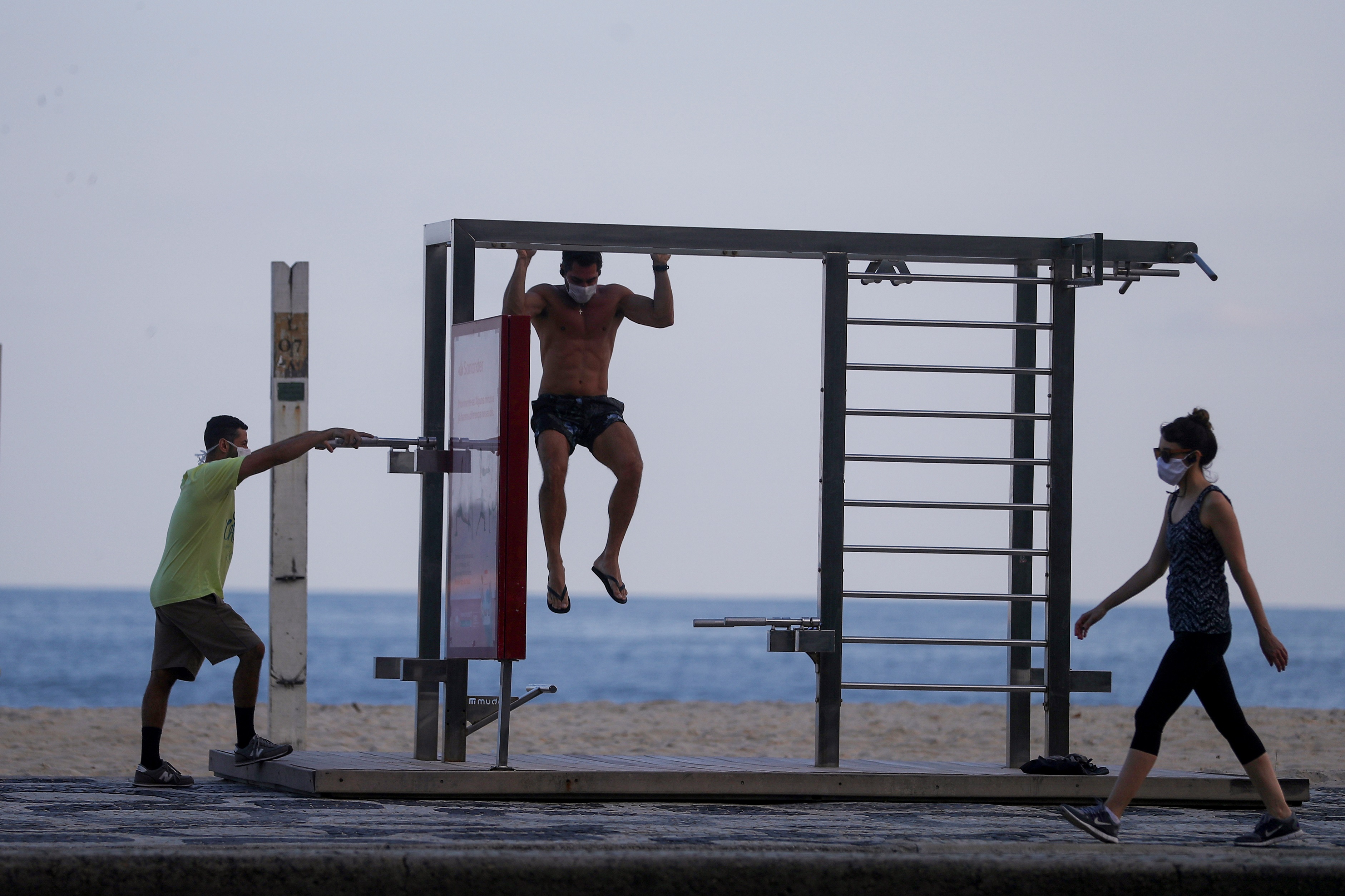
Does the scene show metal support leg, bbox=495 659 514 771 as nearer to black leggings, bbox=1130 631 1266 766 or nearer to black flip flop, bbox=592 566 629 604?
black flip flop, bbox=592 566 629 604

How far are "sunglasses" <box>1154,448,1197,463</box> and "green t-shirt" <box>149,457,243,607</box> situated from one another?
4061 millimetres

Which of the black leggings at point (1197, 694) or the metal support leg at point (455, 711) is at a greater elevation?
the black leggings at point (1197, 694)

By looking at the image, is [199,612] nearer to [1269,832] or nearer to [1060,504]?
[1060,504]

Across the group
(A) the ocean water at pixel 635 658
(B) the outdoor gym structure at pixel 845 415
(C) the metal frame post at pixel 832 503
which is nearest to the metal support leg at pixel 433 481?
(B) the outdoor gym structure at pixel 845 415

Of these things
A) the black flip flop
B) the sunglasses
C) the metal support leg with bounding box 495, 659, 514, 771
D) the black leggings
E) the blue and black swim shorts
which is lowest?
the metal support leg with bounding box 495, 659, 514, 771

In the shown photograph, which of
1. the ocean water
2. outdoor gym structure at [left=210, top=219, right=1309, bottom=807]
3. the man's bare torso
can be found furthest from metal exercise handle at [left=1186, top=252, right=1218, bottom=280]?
the ocean water

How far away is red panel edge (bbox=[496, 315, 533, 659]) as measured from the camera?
24.9ft

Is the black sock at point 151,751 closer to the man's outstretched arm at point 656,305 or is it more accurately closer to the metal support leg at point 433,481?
the metal support leg at point 433,481

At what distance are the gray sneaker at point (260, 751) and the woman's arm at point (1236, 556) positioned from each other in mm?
4280

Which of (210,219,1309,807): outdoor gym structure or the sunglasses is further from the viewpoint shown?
(210,219,1309,807): outdoor gym structure

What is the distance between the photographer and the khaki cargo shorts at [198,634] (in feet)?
26.0

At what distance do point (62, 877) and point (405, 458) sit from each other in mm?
3567

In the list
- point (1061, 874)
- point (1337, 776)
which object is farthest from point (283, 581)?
point (1337, 776)

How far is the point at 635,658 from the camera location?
52.1 m
